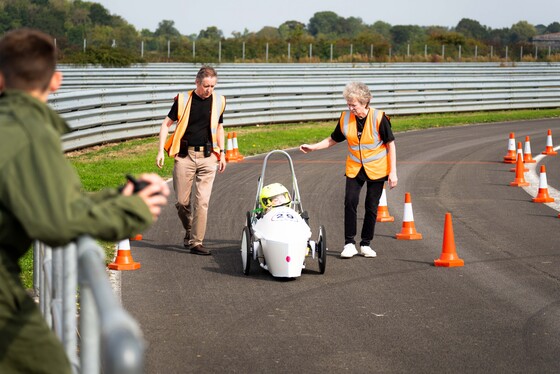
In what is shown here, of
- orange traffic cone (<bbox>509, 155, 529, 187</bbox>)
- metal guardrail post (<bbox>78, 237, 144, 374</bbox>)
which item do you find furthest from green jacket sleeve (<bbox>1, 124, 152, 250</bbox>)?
orange traffic cone (<bbox>509, 155, 529, 187</bbox>)

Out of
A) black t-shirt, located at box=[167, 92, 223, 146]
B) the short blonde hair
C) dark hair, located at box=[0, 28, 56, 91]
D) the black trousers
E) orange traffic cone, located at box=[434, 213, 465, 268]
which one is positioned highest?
dark hair, located at box=[0, 28, 56, 91]

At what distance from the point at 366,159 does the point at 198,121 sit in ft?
5.81

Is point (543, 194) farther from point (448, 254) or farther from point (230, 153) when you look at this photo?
point (230, 153)

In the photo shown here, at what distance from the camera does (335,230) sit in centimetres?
1372

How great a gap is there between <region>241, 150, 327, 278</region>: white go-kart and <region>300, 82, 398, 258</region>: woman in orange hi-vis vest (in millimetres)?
851

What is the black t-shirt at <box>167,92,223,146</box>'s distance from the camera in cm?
1193

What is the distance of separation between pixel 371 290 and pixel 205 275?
A: 166 cm

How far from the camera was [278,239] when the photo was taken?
10.3 meters

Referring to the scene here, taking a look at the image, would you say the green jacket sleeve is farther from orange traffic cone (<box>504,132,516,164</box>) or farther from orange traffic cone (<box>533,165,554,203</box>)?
orange traffic cone (<box>504,132,516,164</box>)

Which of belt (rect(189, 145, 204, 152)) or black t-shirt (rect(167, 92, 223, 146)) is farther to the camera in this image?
belt (rect(189, 145, 204, 152))

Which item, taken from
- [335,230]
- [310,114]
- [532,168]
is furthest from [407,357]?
[310,114]

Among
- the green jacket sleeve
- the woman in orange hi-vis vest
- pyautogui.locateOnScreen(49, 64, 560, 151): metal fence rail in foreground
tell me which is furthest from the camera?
pyautogui.locateOnScreen(49, 64, 560, 151): metal fence rail in foreground

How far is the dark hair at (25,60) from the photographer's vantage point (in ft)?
11.8

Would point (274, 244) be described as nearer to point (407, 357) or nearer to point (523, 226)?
point (407, 357)
